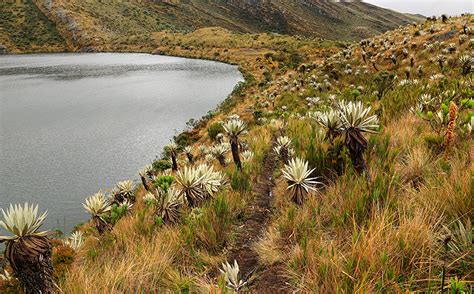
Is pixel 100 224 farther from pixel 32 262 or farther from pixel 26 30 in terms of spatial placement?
pixel 26 30

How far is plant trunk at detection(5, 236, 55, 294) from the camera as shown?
369 centimetres

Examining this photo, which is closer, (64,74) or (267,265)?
(267,265)

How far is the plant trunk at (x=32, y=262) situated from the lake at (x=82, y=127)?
9644mm

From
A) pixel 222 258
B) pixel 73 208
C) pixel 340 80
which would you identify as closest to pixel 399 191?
pixel 222 258

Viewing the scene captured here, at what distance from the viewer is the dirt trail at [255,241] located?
365 cm

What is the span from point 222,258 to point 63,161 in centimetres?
1690

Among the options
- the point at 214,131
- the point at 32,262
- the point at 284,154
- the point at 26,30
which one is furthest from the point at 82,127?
the point at 26,30

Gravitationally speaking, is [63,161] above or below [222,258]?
below

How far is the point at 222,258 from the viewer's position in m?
4.43

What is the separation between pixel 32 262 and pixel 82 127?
906 inches

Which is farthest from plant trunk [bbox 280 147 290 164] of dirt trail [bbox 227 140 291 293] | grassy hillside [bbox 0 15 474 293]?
dirt trail [bbox 227 140 291 293]

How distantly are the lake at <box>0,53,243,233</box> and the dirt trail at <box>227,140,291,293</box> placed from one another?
9.19 meters

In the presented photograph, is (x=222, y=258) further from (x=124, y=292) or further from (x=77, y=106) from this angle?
(x=77, y=106)

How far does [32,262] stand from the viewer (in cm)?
373
